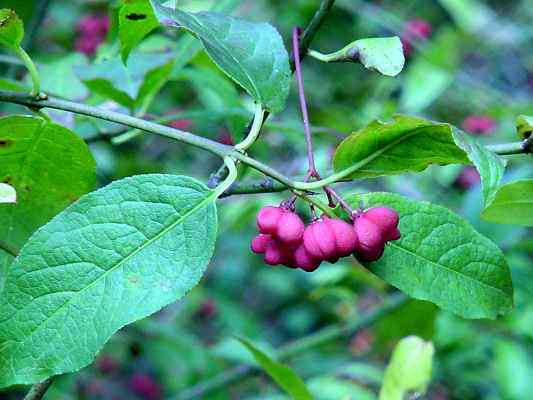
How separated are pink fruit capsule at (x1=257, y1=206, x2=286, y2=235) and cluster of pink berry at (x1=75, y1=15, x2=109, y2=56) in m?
1.51

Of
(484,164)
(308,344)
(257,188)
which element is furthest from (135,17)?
(308,344)

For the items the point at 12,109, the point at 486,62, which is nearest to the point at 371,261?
the point at 12,109

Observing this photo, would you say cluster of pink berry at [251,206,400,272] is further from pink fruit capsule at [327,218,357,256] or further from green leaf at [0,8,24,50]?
green leaf at [0,8,24,50]

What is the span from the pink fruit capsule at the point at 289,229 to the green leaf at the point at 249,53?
0.14m

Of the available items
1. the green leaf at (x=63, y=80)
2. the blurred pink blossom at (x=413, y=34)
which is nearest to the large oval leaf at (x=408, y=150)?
the green leaf at (x=63, y=80)

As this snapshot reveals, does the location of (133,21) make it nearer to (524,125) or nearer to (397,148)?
(397,148)

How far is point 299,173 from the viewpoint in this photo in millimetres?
A: 2463

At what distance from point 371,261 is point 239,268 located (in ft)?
9.13

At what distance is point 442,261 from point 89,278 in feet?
1.42

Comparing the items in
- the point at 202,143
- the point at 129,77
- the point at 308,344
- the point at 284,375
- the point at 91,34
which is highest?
the point at 202,143

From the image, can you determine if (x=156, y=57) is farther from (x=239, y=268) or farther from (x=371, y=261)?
(x=239, y=268)

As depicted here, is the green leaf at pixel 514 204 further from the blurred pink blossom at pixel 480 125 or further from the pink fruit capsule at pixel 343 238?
the blurred pink blossom at pixel 480 125

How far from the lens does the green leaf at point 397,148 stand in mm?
924

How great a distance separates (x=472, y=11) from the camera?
13.9ft
